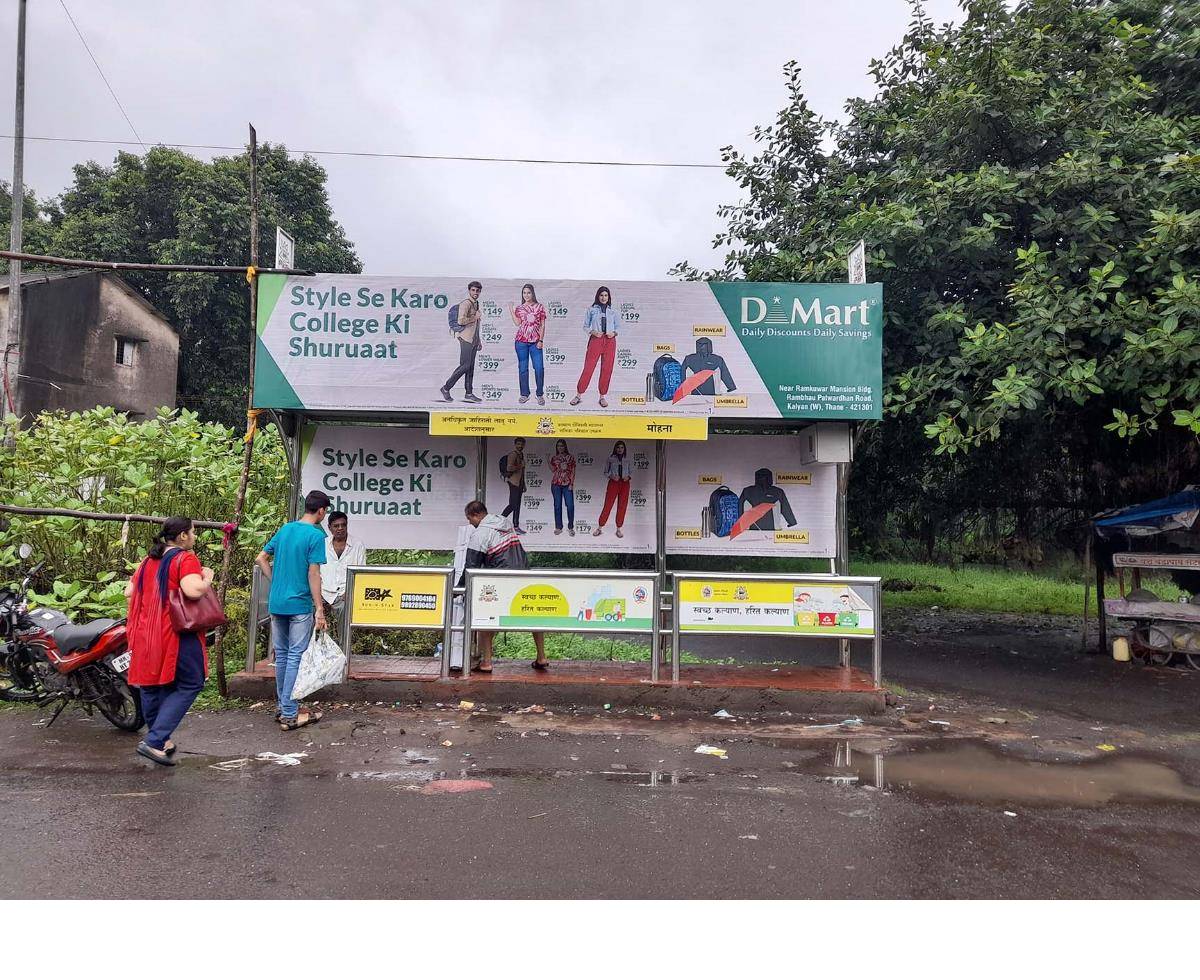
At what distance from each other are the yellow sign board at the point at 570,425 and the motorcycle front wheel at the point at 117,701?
330cm

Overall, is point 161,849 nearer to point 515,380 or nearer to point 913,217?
point 515,380

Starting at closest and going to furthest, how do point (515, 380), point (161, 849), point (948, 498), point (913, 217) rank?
point (161, 849) → point (515, 380) → point (913, 217) → point (948, 498)

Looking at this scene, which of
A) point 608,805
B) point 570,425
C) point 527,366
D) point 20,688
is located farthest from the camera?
point 527,366

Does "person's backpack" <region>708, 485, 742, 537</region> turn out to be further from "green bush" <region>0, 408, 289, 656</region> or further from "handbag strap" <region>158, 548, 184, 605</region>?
"handbag strap" <region>158, 548, 184, 605</region>

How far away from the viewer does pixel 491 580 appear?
712 cm

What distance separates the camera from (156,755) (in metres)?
5.25

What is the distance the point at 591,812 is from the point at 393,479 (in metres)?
4.85

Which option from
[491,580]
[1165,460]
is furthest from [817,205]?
[491,580]

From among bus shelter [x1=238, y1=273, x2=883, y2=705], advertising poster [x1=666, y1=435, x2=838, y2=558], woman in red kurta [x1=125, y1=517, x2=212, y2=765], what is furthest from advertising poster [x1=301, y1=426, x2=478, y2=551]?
woman in red kurta [x1=125, y1=517, x2=212, y2=765]

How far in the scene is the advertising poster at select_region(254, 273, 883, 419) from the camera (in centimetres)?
739

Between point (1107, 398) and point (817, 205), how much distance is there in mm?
4854

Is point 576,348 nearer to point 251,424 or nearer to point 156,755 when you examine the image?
point 251,424

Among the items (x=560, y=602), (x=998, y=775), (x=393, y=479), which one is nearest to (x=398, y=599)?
(x=560, y=602)

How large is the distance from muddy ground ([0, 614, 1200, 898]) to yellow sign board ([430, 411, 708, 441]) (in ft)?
8.39
